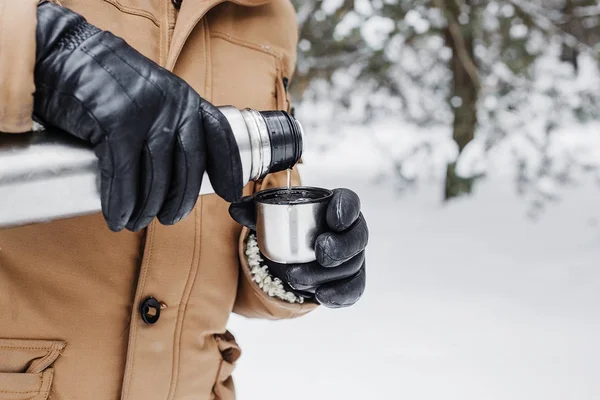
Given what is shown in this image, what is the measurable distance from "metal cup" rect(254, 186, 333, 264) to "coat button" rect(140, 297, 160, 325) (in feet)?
0.64

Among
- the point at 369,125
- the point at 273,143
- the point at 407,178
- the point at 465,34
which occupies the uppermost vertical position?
the point at 465,34

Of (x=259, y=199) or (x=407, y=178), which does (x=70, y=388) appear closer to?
(x=259, y=199)

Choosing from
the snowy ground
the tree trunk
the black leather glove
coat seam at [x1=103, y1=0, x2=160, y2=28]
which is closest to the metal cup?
the black leather glove

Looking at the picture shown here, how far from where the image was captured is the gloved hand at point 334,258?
919 mm

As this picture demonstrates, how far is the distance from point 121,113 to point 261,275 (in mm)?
521

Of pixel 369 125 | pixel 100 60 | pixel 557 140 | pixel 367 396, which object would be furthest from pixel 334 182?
pixel 100 60

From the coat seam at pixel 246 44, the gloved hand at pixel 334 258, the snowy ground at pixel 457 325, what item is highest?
the coat seam at pixel 246 44

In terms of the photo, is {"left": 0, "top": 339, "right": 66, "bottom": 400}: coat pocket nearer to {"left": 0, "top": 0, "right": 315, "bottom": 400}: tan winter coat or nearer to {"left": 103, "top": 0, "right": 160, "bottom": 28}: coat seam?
{"left": 0, "top": 0, "right": 315, "bottom": 400}: tan winter coat

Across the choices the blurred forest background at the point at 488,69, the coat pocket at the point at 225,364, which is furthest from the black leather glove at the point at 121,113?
the blurred forest background at the point at 488,69

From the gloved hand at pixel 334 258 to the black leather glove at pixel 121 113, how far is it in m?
0.28

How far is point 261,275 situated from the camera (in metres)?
1.09

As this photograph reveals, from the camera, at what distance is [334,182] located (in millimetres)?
4723

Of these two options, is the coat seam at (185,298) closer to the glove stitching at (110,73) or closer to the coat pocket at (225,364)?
the coat pocket at (225,364)

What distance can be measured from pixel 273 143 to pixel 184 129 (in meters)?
0.16
